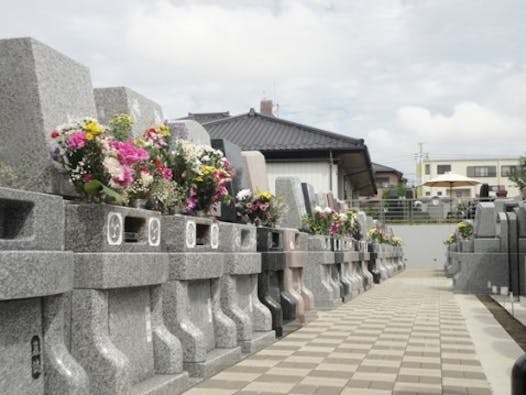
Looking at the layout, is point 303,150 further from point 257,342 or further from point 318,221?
point 257,342

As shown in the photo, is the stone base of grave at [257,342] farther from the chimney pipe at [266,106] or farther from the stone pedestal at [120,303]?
the chimney pipe at [266,106]

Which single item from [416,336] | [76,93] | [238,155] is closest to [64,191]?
[76,93]

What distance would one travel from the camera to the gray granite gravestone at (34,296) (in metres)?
3.50

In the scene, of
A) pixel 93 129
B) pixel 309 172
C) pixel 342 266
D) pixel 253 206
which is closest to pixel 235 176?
pixel 253 206

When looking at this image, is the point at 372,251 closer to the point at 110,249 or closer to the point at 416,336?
the point at 416,336

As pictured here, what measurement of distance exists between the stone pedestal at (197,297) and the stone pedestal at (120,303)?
27cm

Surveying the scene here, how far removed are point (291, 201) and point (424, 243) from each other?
27489 millimetres

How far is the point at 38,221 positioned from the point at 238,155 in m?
6.12

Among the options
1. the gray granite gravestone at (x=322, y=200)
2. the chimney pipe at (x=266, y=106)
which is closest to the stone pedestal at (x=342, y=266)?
the gray granite gravestone at (x=322, y=200)

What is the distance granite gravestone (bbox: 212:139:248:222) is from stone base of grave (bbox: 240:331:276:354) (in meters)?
1.55

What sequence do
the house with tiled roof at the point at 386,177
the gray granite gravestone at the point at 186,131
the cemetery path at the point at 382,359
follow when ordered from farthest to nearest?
the house with tiled roof at the point at 386,177 → the gray granite gravestone at the point at 186,131 → the cemetery path at the point at 382,359

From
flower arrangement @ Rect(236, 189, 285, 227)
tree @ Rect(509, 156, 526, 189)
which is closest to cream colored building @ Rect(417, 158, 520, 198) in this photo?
tree @ Rect(509, 156, 526, 189)

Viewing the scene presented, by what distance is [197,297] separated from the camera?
20.6 feet

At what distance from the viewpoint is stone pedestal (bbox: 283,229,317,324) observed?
9.61m
